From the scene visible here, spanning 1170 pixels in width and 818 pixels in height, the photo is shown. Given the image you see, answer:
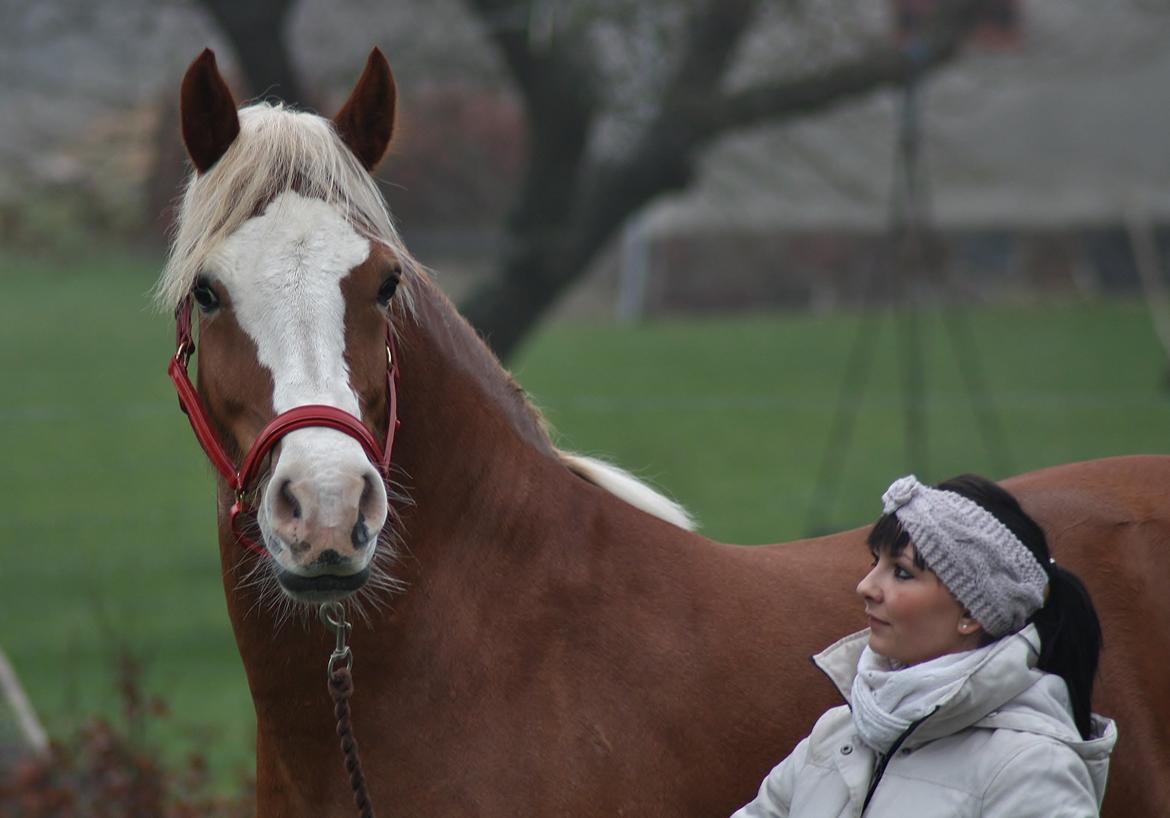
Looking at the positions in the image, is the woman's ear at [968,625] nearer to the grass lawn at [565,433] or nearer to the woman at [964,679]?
the woman at [964,679]

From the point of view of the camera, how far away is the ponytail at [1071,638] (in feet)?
7.32

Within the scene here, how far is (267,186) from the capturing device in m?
2.43

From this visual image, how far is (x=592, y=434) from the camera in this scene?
13688 millimetres

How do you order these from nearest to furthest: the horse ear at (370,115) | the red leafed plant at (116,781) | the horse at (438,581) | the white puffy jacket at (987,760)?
1. the white puffy jacket at (987,760)
2. the horse at (438,581)
3. the horse ear at (370,115)
4. the red leafed plant at (116,781)

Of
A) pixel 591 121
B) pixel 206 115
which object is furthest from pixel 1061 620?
pixel 591 121

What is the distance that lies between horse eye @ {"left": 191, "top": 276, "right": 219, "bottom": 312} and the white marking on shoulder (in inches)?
30.6

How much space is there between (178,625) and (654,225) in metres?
4.83

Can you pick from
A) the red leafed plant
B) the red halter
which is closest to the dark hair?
the red halter

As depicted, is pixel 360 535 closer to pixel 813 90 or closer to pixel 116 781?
pixel 116 781

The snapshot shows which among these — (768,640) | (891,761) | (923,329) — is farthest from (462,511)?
(923,329)

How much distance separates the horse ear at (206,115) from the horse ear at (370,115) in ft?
0.66

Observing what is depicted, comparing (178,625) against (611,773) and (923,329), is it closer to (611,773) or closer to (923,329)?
(611,773)

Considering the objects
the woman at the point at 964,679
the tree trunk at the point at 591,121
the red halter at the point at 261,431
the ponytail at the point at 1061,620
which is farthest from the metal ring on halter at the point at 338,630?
the tree trunk at the point at 591,121

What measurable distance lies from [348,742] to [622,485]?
809 mm
